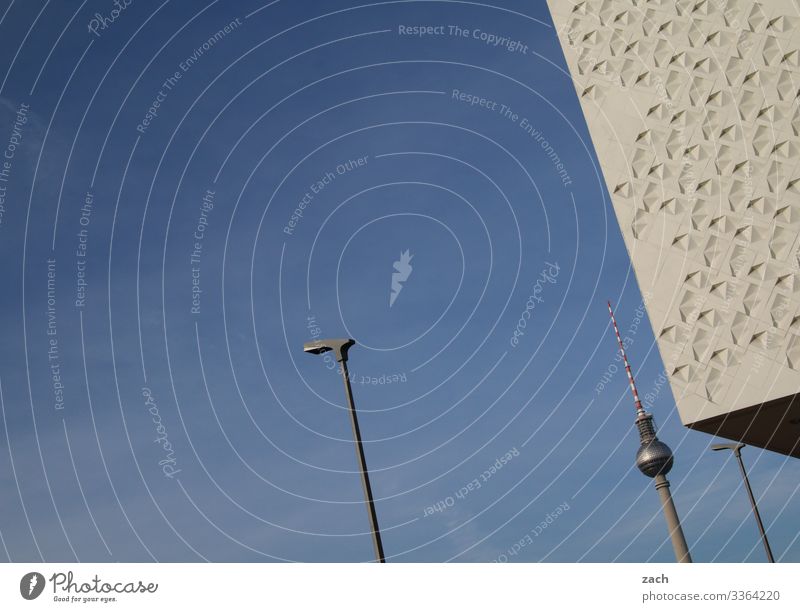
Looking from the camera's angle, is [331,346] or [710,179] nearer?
[331,346]

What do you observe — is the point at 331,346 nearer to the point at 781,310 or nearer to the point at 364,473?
the point at 364,473

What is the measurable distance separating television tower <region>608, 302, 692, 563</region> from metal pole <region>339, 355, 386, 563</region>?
7208 cm

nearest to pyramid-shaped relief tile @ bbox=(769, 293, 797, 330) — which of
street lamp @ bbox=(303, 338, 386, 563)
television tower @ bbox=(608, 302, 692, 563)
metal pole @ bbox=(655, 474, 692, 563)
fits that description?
street lamp @ bbox=(303, 338, 386, 563)

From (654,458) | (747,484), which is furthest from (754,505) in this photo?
(654,458)

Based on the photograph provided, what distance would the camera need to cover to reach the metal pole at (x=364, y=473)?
14631 millimetres

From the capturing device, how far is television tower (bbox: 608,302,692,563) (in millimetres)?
85438

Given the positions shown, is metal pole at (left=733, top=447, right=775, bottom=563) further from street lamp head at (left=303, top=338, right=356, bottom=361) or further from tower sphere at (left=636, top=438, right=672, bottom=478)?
tower sphere at (left=636, top=438, right=672, bottom=478)

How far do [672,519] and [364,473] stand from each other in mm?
84022

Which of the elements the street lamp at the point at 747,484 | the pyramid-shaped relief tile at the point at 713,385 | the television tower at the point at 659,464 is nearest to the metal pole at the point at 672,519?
the television tower at the point at 659,464

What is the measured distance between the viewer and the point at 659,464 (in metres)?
86.0

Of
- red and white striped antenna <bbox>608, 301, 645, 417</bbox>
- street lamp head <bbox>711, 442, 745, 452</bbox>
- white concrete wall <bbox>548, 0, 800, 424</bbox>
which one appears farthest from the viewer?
red and white striped antenna <bbox>608, 301, 645, 417</bbox>
